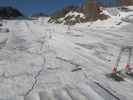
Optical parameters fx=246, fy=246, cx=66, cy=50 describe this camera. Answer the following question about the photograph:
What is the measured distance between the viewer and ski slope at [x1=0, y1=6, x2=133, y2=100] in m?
3.15

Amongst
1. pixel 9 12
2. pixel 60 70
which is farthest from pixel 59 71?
pixel 9 12

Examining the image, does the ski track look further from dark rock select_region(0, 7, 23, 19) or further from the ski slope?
dark rock select_region(0, 7, 23, 19)

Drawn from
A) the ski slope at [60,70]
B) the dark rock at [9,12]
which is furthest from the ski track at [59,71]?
the dark rock at [9,12]

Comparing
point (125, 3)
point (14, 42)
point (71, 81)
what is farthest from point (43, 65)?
point (125, 3)

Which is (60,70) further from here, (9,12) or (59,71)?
(9,12)

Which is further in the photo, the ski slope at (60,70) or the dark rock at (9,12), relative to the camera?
the dark rock at (9,12)

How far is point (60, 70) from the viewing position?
4160 mm

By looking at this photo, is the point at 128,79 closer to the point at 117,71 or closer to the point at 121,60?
the point at 117,71

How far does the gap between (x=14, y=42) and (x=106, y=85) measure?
3924 millimetres

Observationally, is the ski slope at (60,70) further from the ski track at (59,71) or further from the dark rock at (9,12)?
the dark rock at (9,12)

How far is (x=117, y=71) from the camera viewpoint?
407 centimetres

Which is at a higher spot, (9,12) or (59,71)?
(9,12)

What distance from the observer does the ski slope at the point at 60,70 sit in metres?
3.15

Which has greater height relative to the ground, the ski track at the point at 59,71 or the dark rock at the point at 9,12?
the dark rock at the point at 9,12
